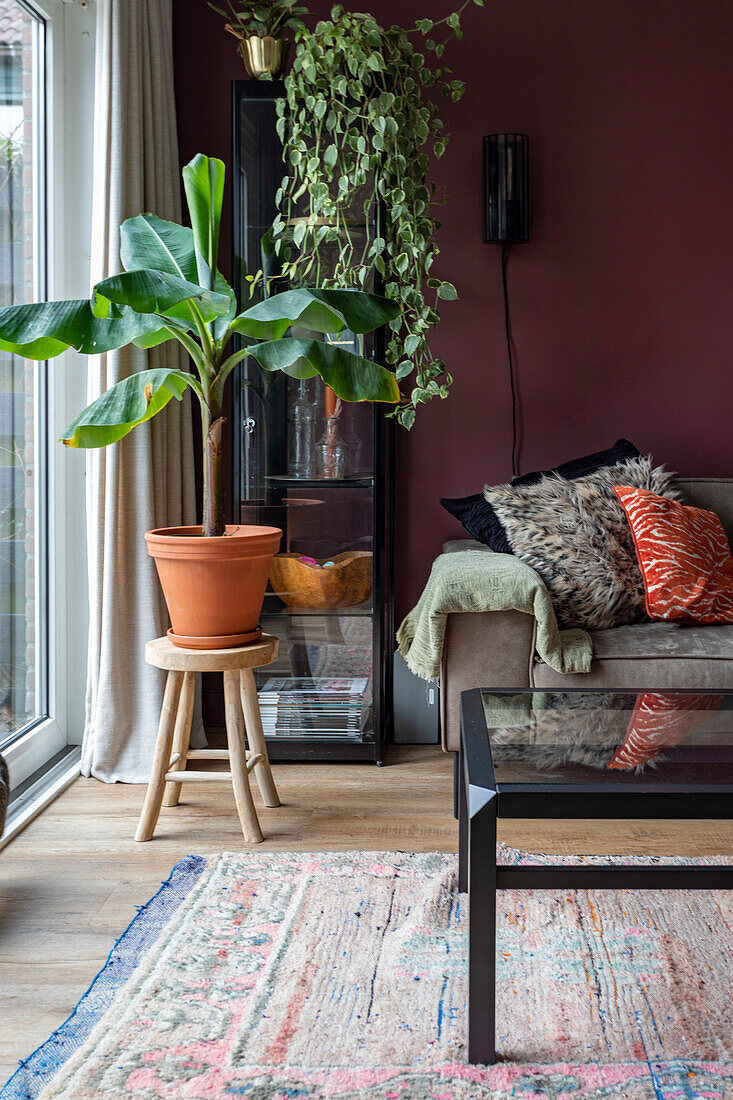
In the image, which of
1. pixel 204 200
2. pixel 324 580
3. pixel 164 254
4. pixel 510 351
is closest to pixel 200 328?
pixel 164 254

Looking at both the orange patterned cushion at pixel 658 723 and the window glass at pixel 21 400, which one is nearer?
the orange patterned cushion at pixel 658 723

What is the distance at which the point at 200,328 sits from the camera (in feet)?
7.42

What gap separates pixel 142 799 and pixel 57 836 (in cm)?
31

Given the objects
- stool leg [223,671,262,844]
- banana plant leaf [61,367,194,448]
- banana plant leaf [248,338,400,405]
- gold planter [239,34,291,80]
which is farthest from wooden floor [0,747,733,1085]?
gold planter [239,34,291,80]

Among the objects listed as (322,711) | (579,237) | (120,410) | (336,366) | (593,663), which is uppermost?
(579,237)

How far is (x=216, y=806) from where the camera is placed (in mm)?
2629

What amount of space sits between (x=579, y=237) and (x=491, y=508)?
105 centimetres

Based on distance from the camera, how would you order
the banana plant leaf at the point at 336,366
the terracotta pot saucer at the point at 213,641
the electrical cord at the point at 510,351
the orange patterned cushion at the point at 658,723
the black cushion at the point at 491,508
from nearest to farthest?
the orange patterned cushion at the point at 658,723
the banana plant leaf at the point at 336,366
the terracotta pot saucer at the point at 213,641
the black cushion at the point at 491,508
the electrical cord at the point at 510,351

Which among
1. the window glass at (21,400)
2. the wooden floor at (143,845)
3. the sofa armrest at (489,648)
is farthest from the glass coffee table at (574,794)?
the window glass at (21,400)

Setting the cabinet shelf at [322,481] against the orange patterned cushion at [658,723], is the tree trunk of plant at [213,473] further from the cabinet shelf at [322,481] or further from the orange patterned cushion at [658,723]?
the orange patterned cushion at [658,723]

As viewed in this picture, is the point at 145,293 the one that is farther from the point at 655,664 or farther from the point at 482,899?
the point at 655,664

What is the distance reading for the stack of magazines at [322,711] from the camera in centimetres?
304

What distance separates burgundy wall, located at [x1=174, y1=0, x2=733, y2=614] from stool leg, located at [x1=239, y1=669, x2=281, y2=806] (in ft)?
3.49

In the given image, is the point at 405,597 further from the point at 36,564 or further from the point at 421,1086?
the point at 421,1086
